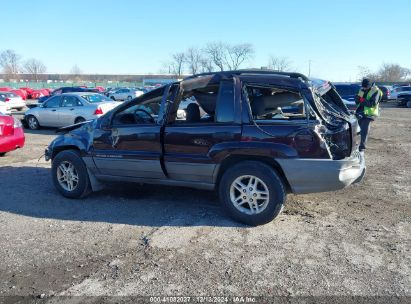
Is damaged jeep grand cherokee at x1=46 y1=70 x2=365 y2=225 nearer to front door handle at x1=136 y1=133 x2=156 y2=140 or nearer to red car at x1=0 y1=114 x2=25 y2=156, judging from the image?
front door handle at x1=136 y1=133 x2=156 y2=140

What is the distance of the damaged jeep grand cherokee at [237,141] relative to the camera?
4332mm

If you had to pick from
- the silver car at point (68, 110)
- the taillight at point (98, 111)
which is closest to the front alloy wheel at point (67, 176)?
the silver car at point (68, 110)

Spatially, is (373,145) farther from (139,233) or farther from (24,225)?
(24,225)

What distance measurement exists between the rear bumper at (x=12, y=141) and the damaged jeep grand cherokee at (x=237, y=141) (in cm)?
400

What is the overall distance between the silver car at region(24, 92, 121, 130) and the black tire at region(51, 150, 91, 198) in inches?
293

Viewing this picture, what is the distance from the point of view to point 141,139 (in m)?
5.15

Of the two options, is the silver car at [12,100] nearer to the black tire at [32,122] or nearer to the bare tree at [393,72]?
the black tire at [32,122]

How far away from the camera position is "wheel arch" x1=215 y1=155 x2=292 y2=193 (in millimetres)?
4500

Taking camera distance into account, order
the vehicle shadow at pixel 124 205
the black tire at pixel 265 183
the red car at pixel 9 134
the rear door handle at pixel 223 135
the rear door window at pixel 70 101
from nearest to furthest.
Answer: the black tire at pixel 265 183 < the rear door handle at pixel 223 135 < the vehicle shadow at pixel 124 205 < the red car at pixel 9 134 < the rear door window at pixel 70 101

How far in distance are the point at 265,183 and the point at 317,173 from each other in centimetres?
61

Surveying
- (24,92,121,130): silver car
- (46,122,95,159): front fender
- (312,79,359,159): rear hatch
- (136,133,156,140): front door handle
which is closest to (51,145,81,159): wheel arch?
(46,122,95,159): front fender

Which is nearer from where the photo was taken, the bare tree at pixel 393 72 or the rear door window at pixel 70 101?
the rear door window at pixel 70 101

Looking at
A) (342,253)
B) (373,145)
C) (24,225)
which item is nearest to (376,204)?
(342,253)

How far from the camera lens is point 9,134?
8711mm
